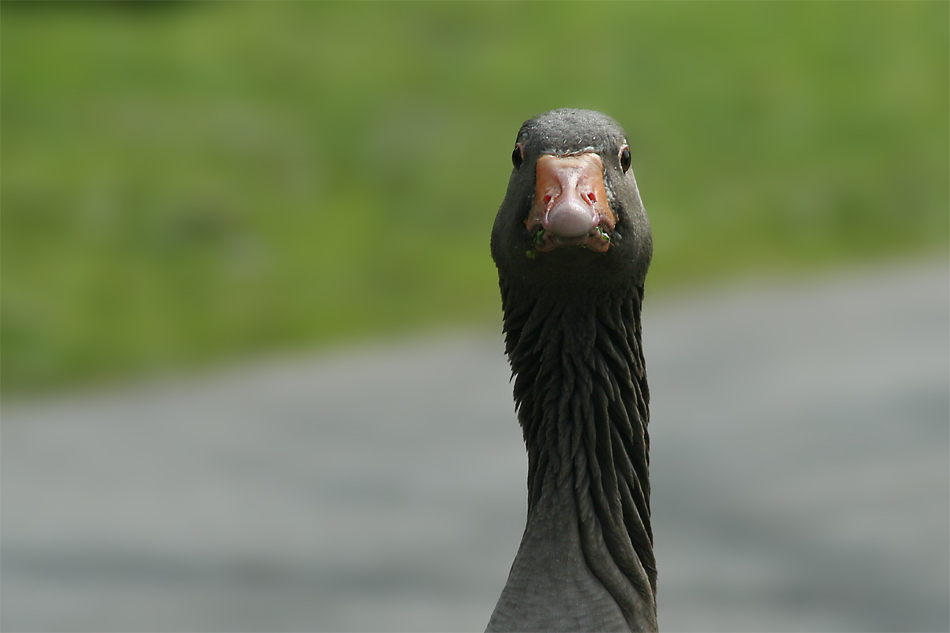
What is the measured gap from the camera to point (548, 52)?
42.7ft

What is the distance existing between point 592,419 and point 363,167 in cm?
828

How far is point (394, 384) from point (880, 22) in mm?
8212

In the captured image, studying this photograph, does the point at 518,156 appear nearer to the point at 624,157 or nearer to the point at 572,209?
the point at 624,157

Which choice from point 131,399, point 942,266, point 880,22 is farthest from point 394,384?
point 880,22

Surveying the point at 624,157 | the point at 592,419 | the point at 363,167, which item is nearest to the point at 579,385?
the point at 592,419

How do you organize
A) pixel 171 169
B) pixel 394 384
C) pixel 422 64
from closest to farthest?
pixel 394 384 < pixel 171 169 < pixel 422 64

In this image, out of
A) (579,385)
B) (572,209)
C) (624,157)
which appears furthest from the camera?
(579,385)

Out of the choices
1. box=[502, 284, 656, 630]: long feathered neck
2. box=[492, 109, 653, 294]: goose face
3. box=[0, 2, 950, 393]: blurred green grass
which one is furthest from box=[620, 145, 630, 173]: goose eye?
box=[0, 2, 950, 393]: blurred green grass

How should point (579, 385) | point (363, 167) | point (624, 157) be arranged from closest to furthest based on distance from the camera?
point (624, 157) → point (579, 385) → point (363, 167)

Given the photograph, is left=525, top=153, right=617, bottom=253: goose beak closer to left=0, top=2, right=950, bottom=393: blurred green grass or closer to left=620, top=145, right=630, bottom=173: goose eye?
left=620, top=145, right=630, bottom=173: goose eye

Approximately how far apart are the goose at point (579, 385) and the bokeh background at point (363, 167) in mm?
3707

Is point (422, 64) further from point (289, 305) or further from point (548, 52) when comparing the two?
point (289, 305)

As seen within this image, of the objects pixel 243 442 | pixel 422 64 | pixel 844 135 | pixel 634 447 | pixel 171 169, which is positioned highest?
pixel 422 64

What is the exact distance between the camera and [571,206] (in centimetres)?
288
